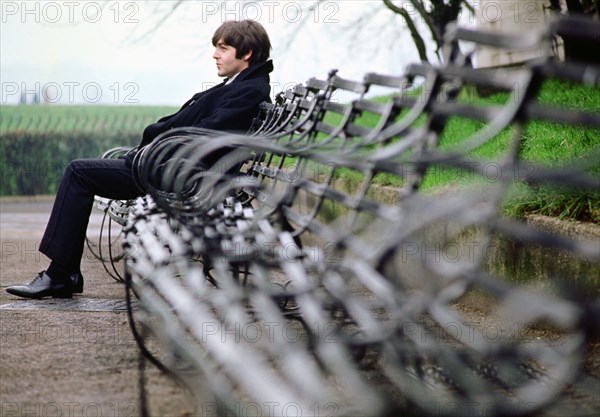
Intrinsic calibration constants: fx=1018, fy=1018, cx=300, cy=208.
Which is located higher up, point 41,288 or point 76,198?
point 76,198

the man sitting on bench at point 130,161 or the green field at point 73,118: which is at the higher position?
the man sitting on bench at point 130,161

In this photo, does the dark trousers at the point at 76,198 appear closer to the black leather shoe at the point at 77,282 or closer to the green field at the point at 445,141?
the black leather shoe at the point at 77,282

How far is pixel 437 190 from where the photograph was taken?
250 inches

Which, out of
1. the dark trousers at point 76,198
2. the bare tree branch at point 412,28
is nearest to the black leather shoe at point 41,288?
the dark trousers at point 76,198

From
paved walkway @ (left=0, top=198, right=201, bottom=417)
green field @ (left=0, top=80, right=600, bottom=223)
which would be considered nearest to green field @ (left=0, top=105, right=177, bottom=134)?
green field @ (left=0, top=80, right=600, bottom=223)

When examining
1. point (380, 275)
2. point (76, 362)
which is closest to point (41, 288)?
point (76, 362)

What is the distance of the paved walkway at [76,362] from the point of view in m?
3.15

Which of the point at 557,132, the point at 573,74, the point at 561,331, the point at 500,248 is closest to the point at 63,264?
the point at 500,248

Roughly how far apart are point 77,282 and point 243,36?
163cm

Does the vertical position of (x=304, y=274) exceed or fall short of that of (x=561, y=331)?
it exceeds it

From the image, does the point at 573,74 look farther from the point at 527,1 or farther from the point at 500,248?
the point at 527,1

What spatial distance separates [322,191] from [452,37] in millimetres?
941

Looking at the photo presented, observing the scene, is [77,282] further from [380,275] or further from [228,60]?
[380,275]

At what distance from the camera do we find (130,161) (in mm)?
5359
